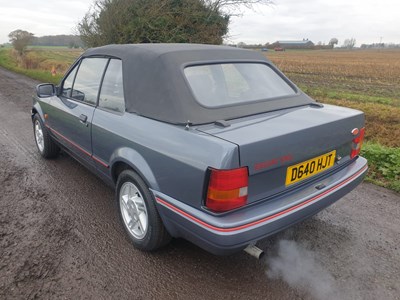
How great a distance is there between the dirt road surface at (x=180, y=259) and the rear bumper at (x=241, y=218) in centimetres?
41

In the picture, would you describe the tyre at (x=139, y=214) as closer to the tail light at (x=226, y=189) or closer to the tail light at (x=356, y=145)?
the tail light at (x=226, y=189)

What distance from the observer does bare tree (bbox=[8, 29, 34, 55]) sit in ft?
100

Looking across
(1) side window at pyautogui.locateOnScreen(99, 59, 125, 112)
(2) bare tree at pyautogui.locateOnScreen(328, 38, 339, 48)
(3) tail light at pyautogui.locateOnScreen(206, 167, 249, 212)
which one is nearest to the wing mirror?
(1) side window at pyautogui.locateOnScreen(99, 59, 125, 112)

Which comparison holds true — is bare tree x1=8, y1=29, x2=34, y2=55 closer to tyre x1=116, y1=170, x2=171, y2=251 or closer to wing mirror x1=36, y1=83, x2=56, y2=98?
wing mirror x1=36, y1=83, x2=56, y2=98

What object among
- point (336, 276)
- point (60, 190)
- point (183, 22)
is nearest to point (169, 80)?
point (336, 276)

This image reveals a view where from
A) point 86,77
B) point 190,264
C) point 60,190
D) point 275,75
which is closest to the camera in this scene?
point 190,264

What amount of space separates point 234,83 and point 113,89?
1.12 metres

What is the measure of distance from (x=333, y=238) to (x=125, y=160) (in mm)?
1949

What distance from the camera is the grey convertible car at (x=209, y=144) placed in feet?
6.61

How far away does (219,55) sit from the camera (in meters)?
2.94

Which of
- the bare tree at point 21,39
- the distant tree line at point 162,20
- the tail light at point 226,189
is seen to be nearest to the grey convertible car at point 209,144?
the tail light at point 226,189

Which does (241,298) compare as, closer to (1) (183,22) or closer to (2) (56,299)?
(2) (56,299)

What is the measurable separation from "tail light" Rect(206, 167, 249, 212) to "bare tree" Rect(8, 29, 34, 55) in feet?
114

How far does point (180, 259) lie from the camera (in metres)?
2.62
